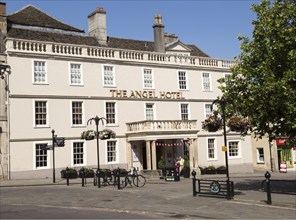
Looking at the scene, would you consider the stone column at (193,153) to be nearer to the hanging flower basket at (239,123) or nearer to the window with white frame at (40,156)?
the window with white frame at (40,156)

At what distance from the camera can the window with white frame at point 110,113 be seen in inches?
1389

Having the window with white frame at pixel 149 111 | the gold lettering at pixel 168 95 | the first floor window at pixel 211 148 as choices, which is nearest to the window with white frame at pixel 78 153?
the window with white frame at pixel 149 111

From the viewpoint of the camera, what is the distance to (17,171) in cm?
3050

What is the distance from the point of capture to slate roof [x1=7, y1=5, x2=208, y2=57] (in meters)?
35.5

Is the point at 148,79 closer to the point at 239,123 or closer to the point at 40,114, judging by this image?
the point at 40,114

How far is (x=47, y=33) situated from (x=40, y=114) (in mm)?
8929

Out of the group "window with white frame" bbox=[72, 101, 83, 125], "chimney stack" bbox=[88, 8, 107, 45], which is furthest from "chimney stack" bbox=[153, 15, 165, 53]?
"window with white frame" bbox=[72, 101, 83, 125]

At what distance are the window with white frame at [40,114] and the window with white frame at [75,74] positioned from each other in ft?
10.4

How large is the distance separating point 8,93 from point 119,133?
970 cm

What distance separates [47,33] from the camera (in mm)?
37344

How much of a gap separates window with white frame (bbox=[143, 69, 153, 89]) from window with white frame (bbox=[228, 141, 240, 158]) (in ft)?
34.0

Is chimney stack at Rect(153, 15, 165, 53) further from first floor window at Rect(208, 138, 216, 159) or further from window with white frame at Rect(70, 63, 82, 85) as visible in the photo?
first floor window at Rect(208, 138, 216, 159)

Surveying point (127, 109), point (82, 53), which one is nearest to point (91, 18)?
point (82, 53)

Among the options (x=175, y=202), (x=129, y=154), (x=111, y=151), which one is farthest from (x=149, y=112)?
(x=175, y=202)
